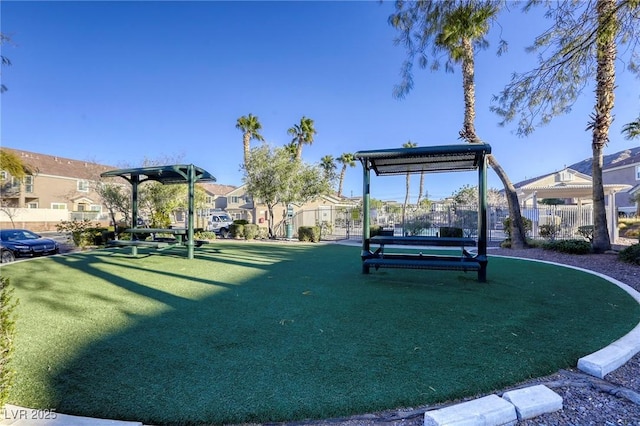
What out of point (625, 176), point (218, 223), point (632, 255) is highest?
point (625, 176)

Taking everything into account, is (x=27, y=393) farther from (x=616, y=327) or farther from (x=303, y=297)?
(x=616, y=327)

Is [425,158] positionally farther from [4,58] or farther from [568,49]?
[4,58]

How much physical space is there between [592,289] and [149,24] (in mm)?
14579

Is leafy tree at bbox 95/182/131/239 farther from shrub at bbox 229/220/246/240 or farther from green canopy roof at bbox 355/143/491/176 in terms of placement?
green canopy roof at bbox 355/143/491/176

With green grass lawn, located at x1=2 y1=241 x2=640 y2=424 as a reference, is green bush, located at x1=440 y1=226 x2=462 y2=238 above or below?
above

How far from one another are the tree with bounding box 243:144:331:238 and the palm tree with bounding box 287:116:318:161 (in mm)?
14824

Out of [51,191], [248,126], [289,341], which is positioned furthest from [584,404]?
[51,191]

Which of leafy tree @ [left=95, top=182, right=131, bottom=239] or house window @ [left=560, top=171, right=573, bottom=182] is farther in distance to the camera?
house window @ [left=560, top=171, right=573, bottom=182]

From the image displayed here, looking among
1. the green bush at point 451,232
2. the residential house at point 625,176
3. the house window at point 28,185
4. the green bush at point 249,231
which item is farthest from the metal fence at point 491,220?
the house window at point 28,185

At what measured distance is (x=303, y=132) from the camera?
3500cm

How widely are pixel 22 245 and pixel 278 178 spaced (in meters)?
11.8

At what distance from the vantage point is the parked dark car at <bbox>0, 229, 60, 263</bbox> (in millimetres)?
11859

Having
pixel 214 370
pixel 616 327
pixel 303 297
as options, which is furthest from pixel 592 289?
pixel 214 370

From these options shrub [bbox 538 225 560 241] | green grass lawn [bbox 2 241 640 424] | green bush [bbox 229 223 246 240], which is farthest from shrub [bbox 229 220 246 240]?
shrub [bbox 538 225 560 241]
